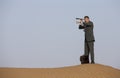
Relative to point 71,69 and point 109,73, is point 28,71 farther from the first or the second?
point 109,73

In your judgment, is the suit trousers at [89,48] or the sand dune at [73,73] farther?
the suit trousers at [89,48]

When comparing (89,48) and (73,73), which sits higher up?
(89,48)

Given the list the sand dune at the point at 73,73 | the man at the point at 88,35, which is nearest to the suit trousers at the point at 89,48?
the man at the point at 88,35

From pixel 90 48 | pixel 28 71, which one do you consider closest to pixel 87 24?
pixel 90 48

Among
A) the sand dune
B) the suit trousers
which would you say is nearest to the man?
the suit trousers

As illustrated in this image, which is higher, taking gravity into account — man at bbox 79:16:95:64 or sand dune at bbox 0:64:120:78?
man at bbox 79:16:95:64

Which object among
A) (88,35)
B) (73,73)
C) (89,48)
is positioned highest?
(88,35)

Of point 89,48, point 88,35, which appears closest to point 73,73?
point 89,48

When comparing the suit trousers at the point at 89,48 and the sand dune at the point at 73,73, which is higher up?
the suit trousers at the point at 89,48

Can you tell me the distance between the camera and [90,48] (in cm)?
1009

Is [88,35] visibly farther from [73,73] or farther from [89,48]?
[73,73]

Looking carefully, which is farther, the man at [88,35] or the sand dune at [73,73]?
the man at [88,35]

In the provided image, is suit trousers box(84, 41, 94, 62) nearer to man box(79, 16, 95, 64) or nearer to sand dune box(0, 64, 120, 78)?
man box(79, 16, 95, 64)

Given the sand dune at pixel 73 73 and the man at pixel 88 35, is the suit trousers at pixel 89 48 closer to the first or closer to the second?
the man at pixel 88 35
